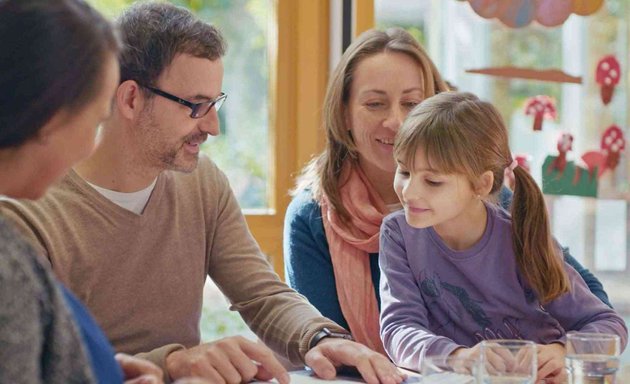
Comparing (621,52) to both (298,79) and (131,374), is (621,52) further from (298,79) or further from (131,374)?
(131,374)

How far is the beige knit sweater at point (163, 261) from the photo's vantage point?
6.22 feet

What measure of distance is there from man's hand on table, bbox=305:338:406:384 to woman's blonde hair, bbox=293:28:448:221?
0.68m

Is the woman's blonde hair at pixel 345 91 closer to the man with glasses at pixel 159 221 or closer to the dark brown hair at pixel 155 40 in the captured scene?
the man with glasses at pixel 159 221

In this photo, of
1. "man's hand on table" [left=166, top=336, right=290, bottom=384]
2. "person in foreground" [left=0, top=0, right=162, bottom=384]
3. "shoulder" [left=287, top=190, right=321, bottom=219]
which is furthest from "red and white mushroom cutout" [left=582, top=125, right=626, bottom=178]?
"person in foreground" [left=0, top=0, right=162, bottom=384]

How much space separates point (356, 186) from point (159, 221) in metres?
0.62

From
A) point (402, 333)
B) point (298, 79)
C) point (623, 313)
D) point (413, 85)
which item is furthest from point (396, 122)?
point (623, 313)

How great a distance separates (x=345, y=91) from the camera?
8.25 ft

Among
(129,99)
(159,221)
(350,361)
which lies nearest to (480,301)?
(350,361)

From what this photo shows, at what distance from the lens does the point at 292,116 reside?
11.1 feet

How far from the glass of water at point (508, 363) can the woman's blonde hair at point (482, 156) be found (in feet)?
1.84

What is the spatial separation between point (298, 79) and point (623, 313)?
4.48ft

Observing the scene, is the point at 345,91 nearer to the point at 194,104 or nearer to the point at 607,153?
the point at 194,104

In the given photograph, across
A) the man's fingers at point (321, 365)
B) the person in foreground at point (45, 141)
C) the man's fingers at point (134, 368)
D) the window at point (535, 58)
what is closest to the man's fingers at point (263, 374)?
the man's fingers at point (321, 365)

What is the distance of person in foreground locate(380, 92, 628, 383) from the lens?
201 centimetres
